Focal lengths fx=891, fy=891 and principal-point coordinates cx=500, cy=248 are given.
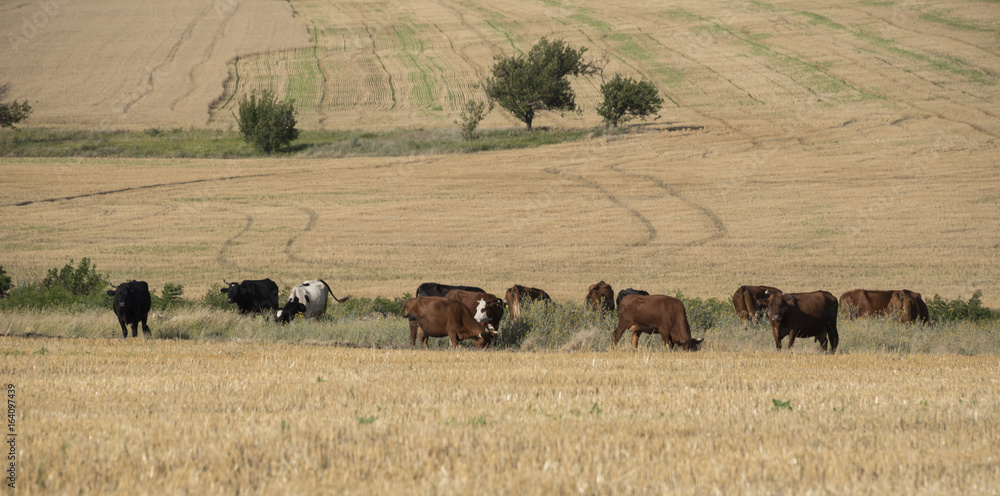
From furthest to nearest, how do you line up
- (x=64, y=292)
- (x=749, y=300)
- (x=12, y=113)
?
(x=12, y=113) → (x=64, y=292) → (x=749, y=300)

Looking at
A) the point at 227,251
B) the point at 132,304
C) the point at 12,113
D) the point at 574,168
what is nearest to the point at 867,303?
the point at 132,304

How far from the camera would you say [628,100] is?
217ft

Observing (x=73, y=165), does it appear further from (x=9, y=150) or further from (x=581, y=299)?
(x=581, y=299)

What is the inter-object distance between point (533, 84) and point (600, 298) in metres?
50.6

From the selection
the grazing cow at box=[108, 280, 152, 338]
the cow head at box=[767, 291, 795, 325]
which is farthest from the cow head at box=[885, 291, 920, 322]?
the grazing cow at box=[108, 280, 152, 338]

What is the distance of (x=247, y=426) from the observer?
784 centimetres

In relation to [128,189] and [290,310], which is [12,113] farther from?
[290,310]

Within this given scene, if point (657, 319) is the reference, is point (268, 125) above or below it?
above

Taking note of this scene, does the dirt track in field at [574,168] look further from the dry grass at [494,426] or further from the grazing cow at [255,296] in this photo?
the dry grass at [494,426]

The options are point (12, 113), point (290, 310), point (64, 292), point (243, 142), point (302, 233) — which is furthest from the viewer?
point (12, 113)

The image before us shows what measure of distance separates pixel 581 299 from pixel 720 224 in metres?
15.6

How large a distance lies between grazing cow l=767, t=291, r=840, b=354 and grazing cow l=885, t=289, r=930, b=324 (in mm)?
5306

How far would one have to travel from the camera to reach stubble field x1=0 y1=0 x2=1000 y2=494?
700 cm

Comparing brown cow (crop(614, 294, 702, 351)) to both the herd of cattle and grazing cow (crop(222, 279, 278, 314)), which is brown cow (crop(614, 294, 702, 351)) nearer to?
the herd of cattle
